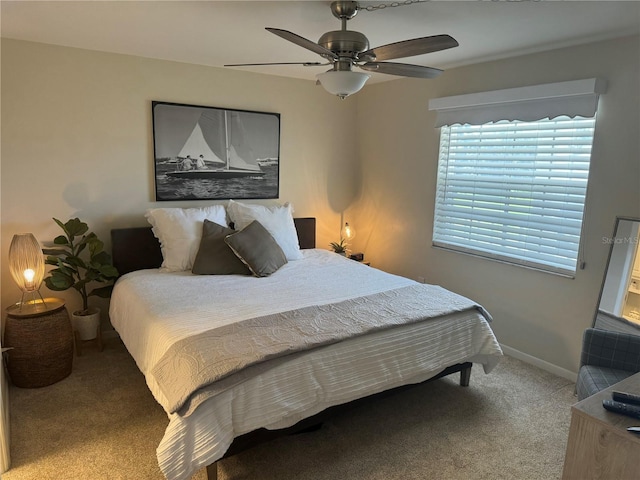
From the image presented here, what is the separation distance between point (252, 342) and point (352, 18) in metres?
1.89

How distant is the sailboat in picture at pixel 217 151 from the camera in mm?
3779

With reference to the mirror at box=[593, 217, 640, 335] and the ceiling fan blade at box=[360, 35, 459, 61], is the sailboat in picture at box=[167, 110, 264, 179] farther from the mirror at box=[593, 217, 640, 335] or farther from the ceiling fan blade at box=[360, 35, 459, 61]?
the mirror at box=[593, 217, 640, 335]

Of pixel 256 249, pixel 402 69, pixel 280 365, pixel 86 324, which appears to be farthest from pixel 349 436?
pixel 86 324

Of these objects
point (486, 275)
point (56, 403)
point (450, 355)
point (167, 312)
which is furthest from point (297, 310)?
point (486, 275)

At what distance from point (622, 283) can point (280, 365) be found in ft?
7.35

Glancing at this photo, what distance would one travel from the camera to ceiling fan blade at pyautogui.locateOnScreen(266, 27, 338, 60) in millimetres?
1895

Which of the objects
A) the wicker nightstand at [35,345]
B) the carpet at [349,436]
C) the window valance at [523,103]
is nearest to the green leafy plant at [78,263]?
the wicker nightstand at [35,345]

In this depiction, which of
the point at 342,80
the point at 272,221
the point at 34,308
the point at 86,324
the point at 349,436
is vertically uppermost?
the point at 342,80

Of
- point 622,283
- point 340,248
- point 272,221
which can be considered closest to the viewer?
point 622,283

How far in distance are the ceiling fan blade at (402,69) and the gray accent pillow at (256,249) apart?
162 centimetres

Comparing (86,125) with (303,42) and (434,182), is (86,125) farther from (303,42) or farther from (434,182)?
(434,182)

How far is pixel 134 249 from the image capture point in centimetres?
351

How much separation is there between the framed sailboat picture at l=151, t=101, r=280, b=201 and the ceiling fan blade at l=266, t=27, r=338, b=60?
6.34ft

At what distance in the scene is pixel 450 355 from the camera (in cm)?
258
